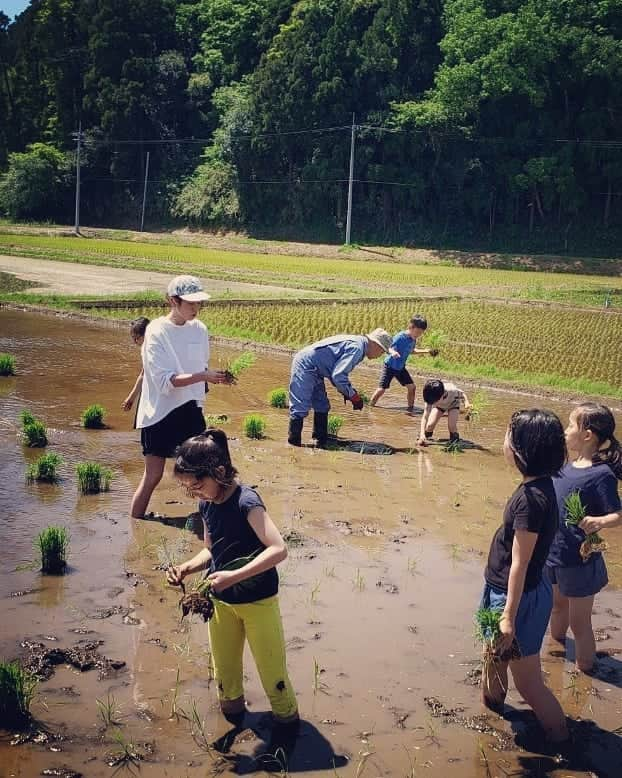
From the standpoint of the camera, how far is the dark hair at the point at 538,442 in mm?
3738

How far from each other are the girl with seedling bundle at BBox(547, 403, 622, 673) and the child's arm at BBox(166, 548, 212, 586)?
1.67 m

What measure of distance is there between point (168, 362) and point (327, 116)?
1804 inches

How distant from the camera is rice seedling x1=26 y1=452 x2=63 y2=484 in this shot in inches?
287

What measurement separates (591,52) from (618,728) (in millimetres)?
41977

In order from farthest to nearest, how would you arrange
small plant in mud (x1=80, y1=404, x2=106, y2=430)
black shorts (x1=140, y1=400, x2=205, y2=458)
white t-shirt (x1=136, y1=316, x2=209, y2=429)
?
small plant in mud (x1=80, y1=404, x2=106, y2=430)
black shorts (x1=140, y1=400, x2=205, y2=458)
white t-shirt (x1=136, y1=316, x2=209, y2=429)

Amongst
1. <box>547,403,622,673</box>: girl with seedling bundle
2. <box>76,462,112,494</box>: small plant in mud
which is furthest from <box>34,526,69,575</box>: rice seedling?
<box>547,403,622,673</box>: girl with seedling bundle

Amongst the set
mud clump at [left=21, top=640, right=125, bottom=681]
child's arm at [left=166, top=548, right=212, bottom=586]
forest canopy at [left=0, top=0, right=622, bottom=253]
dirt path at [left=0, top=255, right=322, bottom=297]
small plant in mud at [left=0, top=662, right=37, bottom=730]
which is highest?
forest canopy at [left=0, top=0, right=622, bottom=253]

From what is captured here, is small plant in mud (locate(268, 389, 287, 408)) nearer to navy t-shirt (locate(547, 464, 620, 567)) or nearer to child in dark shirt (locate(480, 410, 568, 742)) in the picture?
navy t-shirt (locate(547, 464, 620, 567))

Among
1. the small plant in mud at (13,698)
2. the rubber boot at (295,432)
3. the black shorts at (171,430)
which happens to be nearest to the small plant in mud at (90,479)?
the black shorts at (171,430)

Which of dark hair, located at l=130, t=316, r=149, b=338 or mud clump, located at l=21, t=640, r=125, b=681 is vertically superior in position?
dark hair, located at l=130, t=316, r=149, b=338

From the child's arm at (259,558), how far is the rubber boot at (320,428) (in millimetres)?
5277

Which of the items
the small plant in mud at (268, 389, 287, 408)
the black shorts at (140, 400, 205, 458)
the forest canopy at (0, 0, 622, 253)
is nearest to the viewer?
the black shorts at (140, 400, 205, 458)

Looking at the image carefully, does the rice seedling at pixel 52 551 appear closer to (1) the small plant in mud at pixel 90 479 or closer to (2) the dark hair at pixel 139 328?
(1) the small plant in mud at pixel 90 479

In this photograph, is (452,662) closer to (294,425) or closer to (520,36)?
(294,425)
